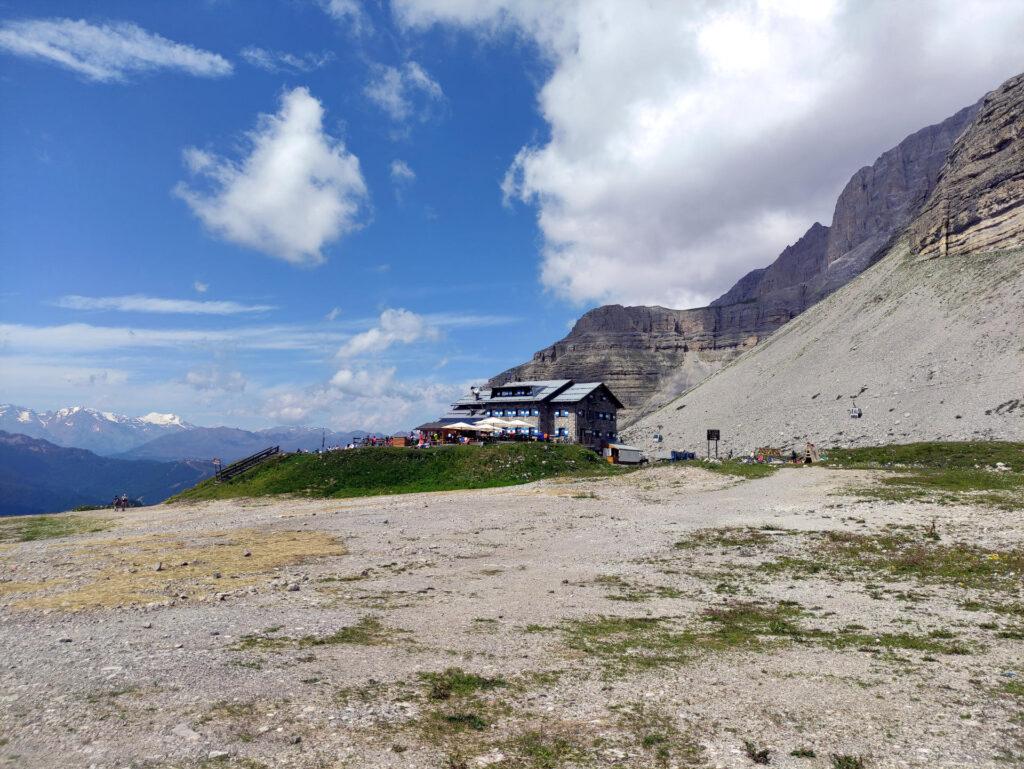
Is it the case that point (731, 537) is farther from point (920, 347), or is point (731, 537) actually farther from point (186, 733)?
point (920, 347)

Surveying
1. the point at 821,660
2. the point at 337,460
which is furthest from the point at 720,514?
the point at 337,460

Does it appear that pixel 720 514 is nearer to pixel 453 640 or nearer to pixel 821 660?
pixel 821 660

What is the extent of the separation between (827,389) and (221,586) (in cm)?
9572

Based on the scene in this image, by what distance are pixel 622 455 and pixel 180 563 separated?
2206 inches

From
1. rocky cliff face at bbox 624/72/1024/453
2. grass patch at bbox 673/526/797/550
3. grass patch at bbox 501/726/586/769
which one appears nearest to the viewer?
grass patch at bbox 501/726/586/769

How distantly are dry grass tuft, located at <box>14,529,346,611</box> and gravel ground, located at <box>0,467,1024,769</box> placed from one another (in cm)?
17

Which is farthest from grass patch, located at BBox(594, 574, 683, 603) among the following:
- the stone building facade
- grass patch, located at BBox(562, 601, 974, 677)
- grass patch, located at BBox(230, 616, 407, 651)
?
the stone building facade

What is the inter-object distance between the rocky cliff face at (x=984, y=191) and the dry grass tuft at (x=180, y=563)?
128386mm

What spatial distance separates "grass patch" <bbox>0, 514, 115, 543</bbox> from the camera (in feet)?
112

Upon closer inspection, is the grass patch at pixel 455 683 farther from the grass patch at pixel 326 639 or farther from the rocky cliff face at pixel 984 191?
the rocky cliff face at pixel 984 191

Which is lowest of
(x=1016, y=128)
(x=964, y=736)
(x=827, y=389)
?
(x=964, y=736)

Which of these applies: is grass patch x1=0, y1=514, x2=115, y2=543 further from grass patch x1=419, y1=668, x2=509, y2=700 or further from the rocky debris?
grass patch x1=419, y1=668, x2=509, y2=700

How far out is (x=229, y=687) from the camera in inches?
376

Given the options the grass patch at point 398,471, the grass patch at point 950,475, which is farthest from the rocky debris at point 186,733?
the grass patch at point 398,471
